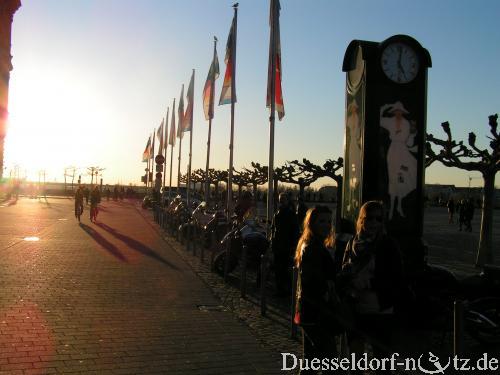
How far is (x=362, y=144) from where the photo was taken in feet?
26.4

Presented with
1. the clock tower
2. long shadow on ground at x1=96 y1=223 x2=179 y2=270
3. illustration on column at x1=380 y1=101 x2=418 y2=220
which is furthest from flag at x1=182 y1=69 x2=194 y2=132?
illustration on column at x1=380 y1=101 x2=418 y2=220

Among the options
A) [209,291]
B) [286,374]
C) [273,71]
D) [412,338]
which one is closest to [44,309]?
[209,291]

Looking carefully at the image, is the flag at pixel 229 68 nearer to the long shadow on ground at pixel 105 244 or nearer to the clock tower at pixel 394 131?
the long shadow on ground at pixel 105 244

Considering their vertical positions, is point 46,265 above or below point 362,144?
below

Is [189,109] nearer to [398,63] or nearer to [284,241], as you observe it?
[284,241]

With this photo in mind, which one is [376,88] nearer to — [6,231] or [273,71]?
[273,71]

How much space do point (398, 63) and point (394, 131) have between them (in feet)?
3.31

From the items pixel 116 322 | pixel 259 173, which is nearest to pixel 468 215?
pixel 259 173

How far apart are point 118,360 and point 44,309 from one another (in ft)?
8.47

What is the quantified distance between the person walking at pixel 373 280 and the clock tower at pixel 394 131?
3.72 metres

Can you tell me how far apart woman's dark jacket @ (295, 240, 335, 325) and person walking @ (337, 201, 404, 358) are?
228 millimetres

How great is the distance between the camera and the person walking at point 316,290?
4184mm

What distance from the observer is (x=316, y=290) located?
418 cm

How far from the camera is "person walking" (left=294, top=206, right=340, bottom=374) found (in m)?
4.18
